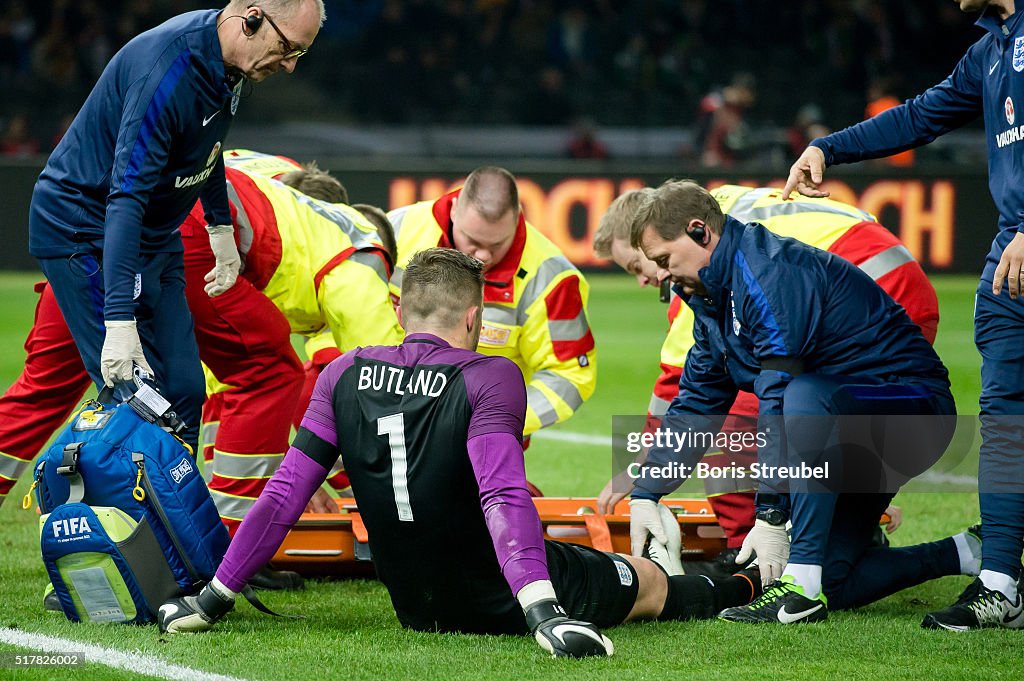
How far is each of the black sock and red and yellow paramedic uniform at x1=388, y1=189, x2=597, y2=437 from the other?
155 cm

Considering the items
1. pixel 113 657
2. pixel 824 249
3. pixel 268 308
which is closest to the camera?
pixel 113 657

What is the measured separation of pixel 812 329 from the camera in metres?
4.22

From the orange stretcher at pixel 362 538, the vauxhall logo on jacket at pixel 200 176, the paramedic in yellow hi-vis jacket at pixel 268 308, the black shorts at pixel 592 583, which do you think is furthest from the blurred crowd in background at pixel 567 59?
the black shorts at pixel 592 583

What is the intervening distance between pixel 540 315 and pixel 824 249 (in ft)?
4.11

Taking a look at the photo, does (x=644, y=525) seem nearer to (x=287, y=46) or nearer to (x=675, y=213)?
(x=675, y=213)

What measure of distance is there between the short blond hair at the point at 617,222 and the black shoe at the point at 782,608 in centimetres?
192

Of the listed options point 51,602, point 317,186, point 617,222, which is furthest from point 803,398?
point 317,186

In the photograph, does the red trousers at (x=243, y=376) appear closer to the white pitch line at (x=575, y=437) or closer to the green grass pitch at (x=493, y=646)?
the green grass pitch at (x=493, y=646)

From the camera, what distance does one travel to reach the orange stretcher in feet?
15.1

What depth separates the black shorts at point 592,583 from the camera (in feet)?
12.2

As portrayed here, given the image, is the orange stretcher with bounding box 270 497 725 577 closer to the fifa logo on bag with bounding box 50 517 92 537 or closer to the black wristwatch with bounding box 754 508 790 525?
the black wristwatch with bounding box 754 508 790 525

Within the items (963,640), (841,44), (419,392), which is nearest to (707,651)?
(963,640)

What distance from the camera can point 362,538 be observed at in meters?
4.52

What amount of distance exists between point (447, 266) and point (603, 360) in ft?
23.4
